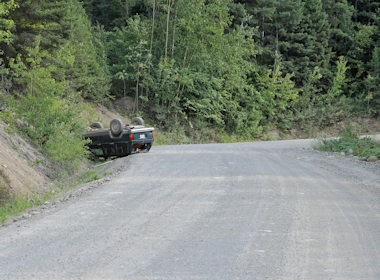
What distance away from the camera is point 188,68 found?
26922 millimetres

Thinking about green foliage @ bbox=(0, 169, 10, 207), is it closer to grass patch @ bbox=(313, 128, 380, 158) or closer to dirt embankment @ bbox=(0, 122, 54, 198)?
dirt embankment @ bbox=(0, 122, 54, 198)

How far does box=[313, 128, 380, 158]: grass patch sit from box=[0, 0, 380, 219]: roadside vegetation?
9 cm

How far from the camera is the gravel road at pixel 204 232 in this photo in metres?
3.81

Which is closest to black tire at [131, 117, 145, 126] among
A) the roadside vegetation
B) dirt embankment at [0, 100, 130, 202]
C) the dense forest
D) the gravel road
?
the roadside vegetation

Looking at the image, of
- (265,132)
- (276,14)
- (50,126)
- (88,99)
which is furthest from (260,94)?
(50,126)

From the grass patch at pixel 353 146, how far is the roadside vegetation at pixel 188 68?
0.09 m

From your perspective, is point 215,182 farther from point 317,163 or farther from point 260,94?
point 260,94

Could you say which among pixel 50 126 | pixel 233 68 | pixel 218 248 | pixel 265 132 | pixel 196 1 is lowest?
pixel 265 132

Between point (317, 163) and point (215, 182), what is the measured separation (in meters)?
4.97

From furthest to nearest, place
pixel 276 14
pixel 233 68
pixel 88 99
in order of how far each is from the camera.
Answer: pixel 276 14, pixel 233 68, pixel 88 99

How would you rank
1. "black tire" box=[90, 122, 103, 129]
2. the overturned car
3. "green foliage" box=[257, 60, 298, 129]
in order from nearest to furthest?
the overturned car < "black tire" box=[90, 122, 103, 129] < "green foliage" box=[257, 60, 298, 129]

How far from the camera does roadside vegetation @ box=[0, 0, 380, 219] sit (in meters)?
10.7

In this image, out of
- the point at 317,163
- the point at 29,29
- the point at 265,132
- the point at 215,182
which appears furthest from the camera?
the point at 265,132

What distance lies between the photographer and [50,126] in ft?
33.1
